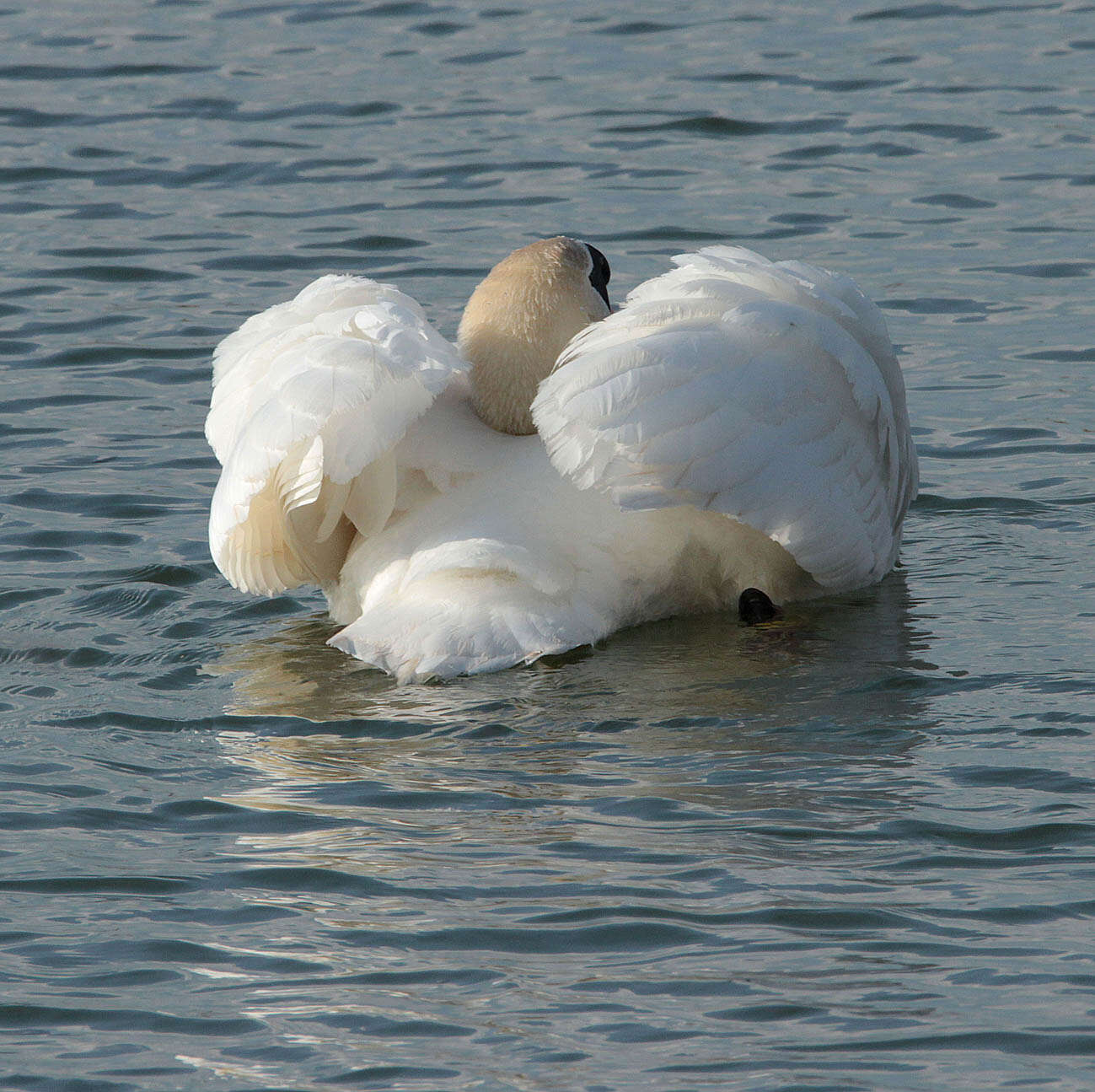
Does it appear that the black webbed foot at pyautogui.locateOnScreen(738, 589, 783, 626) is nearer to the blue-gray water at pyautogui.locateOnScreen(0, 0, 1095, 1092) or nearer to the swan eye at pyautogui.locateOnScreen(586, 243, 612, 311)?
Result: the blue-gray water at pyautogui.locateOnScreen(0, 0, 1095, 1092)

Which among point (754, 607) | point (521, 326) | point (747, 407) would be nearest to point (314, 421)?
point (521, 326)

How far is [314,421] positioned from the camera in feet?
21.4

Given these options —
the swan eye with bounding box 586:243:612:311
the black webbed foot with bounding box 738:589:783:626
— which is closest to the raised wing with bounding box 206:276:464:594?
the swan eye with bounding box 586:243:612:311

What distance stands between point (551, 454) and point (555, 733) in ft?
2.77

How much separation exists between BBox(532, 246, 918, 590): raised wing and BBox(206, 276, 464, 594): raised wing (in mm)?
455

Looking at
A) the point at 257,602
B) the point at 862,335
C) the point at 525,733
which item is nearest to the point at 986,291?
the point at 862,335

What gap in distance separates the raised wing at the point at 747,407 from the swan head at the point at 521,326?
394 mm

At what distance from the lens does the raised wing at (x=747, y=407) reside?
654 cm

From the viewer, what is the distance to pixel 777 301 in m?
6.99

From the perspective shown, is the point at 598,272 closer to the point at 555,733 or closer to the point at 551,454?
the point at 551,454

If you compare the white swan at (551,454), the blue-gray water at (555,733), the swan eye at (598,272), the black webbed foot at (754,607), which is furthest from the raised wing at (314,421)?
the black webbed foot at (754,607)

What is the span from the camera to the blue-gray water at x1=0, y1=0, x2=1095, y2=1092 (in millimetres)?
4688

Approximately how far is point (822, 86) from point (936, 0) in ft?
7.08

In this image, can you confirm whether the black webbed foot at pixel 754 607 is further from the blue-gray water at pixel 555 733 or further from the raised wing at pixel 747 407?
the raised wing at pixel 747 407
